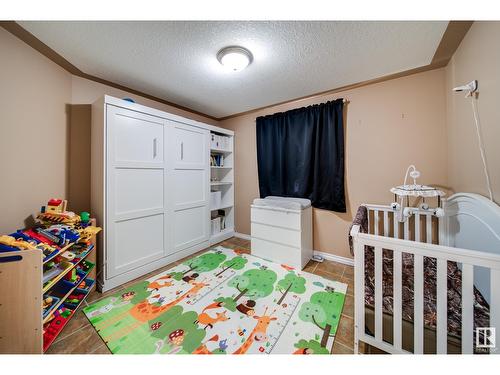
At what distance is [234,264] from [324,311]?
3.73 ft

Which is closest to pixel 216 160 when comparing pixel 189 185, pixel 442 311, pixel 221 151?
pixel 221 151

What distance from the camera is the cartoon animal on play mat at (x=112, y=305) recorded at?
1.49 meters

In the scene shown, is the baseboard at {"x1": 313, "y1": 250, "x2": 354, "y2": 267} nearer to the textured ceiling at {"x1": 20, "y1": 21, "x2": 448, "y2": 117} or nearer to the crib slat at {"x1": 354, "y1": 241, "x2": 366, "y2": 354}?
the crib slat at {"x1": 354, "y1": 241, "x2": 366, "y2": 354}

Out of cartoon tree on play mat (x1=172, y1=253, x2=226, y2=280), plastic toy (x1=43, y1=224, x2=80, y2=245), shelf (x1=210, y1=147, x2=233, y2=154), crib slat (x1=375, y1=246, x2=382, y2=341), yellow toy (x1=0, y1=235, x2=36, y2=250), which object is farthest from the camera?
shelf (x1=210, y1=147, x2=233, y2=154)

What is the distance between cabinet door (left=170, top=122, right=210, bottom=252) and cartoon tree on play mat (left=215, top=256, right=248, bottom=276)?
613 mm

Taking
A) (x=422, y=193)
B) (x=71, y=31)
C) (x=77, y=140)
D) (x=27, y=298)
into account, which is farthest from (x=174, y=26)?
(x=422, y=193)

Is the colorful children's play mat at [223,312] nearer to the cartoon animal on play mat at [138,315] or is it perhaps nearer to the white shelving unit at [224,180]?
the cartoon animal on play mat at [138,315]

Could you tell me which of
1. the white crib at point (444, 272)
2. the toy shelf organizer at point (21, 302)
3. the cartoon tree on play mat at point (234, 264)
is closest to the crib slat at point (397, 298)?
the white crib at point (444, 272)

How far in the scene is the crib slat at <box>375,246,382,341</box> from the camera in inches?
39.4

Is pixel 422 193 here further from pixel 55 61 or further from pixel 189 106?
pixel 55 61

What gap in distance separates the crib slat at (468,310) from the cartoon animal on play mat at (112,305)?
7.43ft

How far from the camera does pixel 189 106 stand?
2.83 metres

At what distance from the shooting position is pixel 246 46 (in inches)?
57.6

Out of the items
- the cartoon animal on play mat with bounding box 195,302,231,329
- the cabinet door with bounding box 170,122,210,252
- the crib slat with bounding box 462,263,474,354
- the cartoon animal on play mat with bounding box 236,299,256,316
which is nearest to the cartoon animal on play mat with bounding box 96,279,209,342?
the cartoon animal on play mat with bounding box 195,302,231,329
